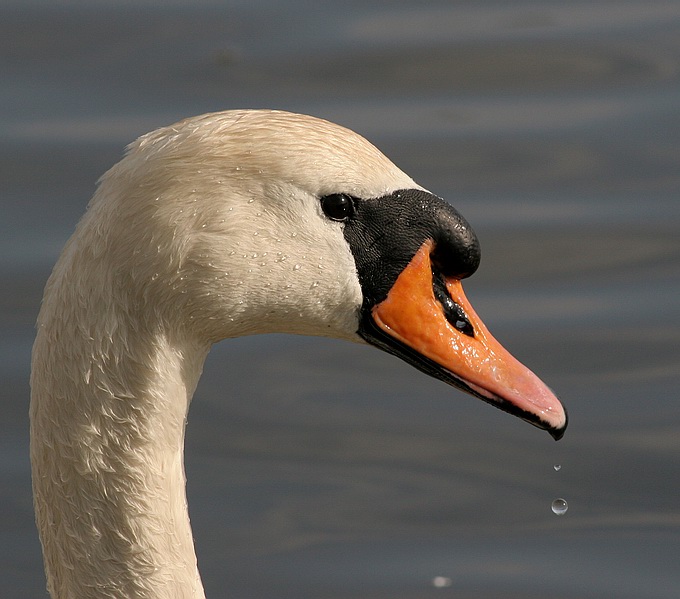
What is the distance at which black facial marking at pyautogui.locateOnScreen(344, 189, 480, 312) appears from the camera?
155 inches

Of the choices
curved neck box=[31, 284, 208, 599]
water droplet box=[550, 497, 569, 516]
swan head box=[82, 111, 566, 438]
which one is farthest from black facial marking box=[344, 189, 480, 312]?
water droplet box=[550, 497, 569, 516]

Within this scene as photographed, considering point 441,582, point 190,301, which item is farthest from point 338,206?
point 441,582

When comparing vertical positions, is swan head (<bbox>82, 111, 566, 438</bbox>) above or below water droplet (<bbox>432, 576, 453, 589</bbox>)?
above

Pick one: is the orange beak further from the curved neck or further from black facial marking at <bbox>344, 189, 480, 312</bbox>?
the curved neck

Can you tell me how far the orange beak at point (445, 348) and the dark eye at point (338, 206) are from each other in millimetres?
256

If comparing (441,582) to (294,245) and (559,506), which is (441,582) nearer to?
(559,506)

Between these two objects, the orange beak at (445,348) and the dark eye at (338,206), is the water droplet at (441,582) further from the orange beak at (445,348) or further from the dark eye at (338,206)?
the dark eye at (338,206)

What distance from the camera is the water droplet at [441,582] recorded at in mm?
5820

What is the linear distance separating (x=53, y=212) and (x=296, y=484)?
178 centimetres

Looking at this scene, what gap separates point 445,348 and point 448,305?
0.39 feet

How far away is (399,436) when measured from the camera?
6387 mm

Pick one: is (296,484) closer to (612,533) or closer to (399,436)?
(399,436)

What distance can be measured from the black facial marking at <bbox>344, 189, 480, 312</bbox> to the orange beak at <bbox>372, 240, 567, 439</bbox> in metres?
0.02

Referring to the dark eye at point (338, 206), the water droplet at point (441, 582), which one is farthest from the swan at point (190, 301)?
the water droplet at point (441, 582)
